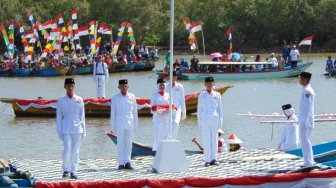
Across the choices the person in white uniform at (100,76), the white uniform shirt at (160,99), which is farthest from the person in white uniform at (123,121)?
the person in white uniform at (100,76)

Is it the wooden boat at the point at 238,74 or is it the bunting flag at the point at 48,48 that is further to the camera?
the bunting flag at the point at 48,48

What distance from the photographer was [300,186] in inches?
592

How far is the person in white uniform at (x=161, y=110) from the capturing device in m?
17.6

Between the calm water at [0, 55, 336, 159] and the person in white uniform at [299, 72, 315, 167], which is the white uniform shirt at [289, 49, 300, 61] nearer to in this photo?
the calm water at [0, 55, 336, 159]

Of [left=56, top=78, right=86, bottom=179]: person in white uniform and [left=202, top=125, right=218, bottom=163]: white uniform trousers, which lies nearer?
[left=56, top=78, right=86, bottom=179]: person in white uniform

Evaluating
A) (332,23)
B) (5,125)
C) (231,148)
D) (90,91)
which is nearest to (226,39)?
(332,23)

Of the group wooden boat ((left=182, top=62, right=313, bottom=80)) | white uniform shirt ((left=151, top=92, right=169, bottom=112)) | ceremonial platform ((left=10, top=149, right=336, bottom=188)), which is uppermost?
white uniform shirt ((left=151, top=92, right=169, bottom=112))

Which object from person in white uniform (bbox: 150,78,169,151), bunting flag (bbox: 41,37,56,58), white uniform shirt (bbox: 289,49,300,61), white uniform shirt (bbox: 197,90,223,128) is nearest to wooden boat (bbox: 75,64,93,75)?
bunting flag (bbox: 41,37,56,58)

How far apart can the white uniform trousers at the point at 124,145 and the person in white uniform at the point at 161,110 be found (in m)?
1.26

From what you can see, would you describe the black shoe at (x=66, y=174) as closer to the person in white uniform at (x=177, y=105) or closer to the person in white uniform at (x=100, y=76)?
the person in white uniform at (x=177, y=105)

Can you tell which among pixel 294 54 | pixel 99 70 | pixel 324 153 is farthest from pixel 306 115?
pixel 294 54

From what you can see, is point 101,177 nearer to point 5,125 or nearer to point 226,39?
point 5,125

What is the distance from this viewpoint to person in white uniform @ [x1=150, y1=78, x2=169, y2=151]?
1764 cm

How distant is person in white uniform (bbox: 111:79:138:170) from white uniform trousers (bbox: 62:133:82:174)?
1.13m
